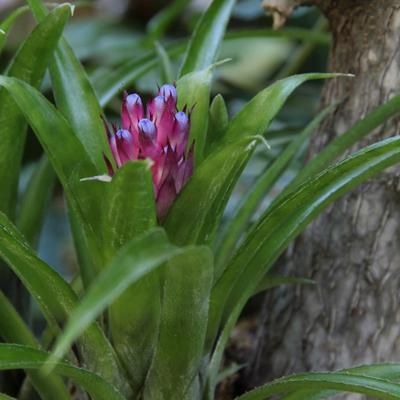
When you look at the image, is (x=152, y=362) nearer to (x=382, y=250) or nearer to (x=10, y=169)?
(x=10, y=169)

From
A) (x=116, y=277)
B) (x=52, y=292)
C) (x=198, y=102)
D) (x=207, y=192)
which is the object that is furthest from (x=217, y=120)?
(x=116, y=277)

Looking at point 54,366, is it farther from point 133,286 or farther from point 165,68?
point 165,68

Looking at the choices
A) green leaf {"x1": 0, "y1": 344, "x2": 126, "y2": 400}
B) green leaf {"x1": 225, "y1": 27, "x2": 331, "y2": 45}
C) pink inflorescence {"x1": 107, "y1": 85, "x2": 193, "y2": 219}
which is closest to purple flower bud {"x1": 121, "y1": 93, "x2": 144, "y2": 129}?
pink inflorescence {"x1": 107, "y1": 85, "x2": 193, "y2": 219}

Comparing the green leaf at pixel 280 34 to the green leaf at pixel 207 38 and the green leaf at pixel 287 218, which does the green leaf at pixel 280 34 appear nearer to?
the green leaf at pixel 207 38

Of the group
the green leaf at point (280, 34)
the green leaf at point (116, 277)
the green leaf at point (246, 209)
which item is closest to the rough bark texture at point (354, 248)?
the green leaf at point (246, 209)

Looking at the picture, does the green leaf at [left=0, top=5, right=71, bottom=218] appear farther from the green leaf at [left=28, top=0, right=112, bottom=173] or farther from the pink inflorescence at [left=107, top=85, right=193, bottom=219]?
the pink inflorescence at [left=107, top=85, right=193, bottom=219]

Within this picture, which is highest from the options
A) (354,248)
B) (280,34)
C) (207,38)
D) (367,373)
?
(280,34)

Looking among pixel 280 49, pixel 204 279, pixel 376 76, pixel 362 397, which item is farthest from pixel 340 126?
pixel 280 49
